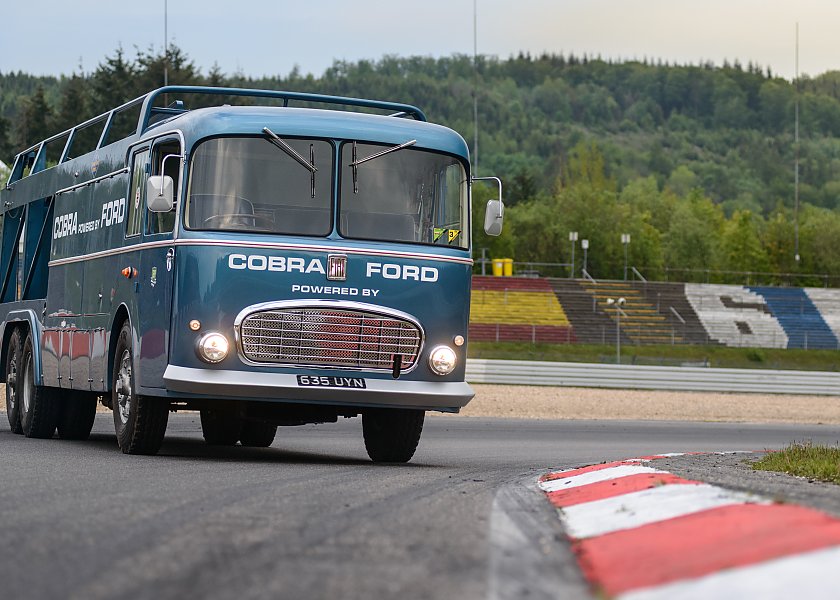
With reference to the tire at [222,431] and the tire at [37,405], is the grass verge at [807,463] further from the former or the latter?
the tire at [37,405]

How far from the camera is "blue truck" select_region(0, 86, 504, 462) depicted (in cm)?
1309

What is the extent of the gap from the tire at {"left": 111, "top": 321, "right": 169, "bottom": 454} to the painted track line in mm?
5355

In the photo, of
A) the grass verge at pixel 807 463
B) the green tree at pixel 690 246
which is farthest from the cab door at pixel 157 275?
the green tree at pixel 690 246

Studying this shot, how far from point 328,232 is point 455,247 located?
1.25 m

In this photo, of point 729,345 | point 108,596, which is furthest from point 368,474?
point 729,345

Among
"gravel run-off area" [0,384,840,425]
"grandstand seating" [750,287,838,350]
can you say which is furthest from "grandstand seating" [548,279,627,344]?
"gravel run-off area" [0,384,840,425]

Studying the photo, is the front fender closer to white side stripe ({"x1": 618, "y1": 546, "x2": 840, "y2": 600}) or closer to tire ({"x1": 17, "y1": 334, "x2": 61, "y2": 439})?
tire ({"x1": 17, "y1": 334, "x2": 61, "y2": 439})

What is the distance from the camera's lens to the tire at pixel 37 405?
17.6 m

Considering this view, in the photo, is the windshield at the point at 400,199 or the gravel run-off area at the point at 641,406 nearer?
the windshield at the point at 400,199

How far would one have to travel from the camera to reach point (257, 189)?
529 inches

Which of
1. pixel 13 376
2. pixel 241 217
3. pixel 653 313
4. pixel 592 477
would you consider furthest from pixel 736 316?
pixel 592 477

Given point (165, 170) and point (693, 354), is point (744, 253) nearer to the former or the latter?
point (693, 354)

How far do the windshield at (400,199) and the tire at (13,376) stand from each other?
6.45m

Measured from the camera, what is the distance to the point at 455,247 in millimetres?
14016
